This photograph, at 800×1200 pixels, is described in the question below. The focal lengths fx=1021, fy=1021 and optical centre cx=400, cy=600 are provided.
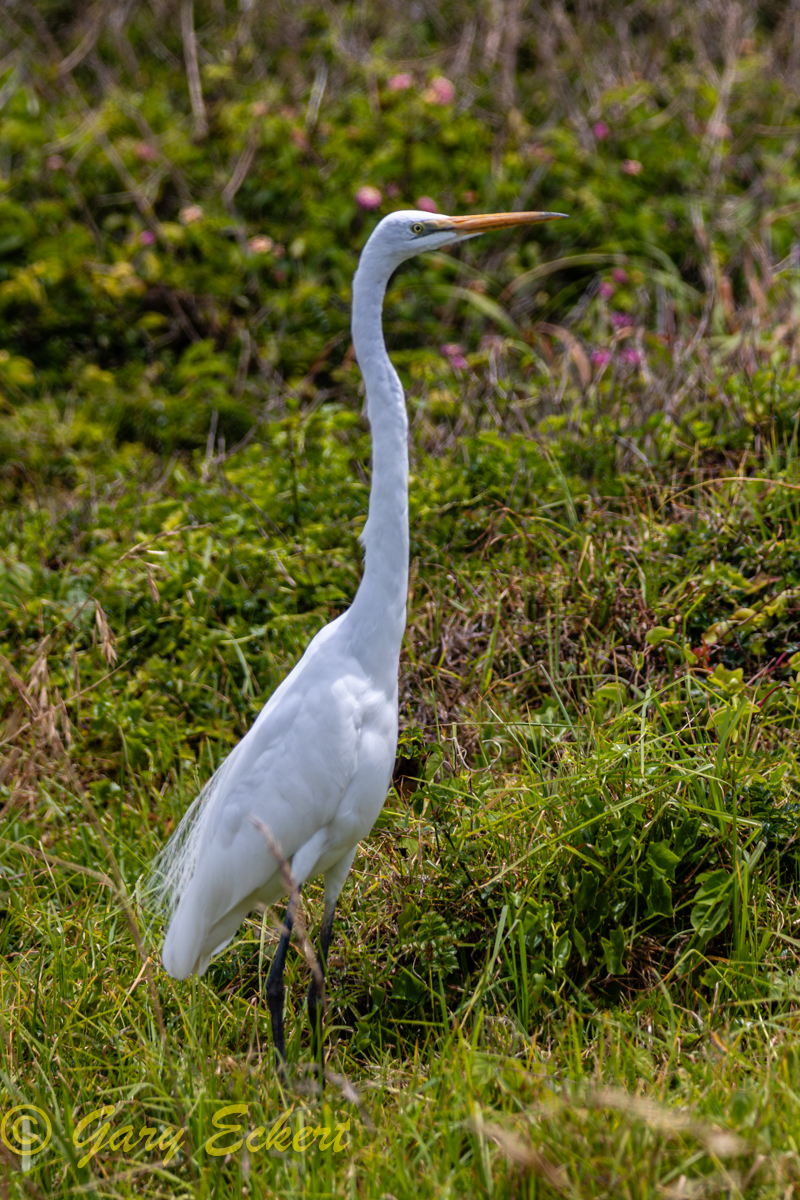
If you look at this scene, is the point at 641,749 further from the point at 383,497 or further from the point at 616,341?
the point at 616,341

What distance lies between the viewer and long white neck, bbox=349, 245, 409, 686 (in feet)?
6.85

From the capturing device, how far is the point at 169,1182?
191 cm

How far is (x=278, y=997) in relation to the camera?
2.16 m

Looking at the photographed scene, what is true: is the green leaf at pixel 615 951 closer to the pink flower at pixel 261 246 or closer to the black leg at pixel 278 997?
the black leg at pixel 278 997

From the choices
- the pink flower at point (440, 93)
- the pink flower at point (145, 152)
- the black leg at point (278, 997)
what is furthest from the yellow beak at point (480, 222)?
the pink flower at point (145, 152)

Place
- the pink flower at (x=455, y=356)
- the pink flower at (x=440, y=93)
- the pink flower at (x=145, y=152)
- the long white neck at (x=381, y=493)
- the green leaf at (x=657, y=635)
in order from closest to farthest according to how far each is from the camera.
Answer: the long white neck at (x=381, y=493) → the green leaf at (x=657, y=635) → the pink flower at (x=455, y=356) → the pink flower at (x=440, y=93) → the pink flower at (x=145, y=152)

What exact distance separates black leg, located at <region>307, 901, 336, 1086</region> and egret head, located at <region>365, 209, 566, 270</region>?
1439 mm

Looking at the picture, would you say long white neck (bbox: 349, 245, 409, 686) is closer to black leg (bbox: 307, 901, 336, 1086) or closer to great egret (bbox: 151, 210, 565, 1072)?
great egret (bbox: 151, 210, 565, 1072)

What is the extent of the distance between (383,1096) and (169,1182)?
0.43 meters

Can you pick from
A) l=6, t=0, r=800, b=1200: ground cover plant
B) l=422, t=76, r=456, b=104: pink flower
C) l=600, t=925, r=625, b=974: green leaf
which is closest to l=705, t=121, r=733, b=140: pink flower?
l=6, t=0, r=800, b=1200: ground cover plant

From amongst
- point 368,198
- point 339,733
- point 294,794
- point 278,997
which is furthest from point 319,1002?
point 368,198

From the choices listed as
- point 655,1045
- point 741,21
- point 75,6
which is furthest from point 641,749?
point 75,6

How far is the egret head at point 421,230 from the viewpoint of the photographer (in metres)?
2.14

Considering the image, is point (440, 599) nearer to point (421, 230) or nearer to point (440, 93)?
point (421, 230)
